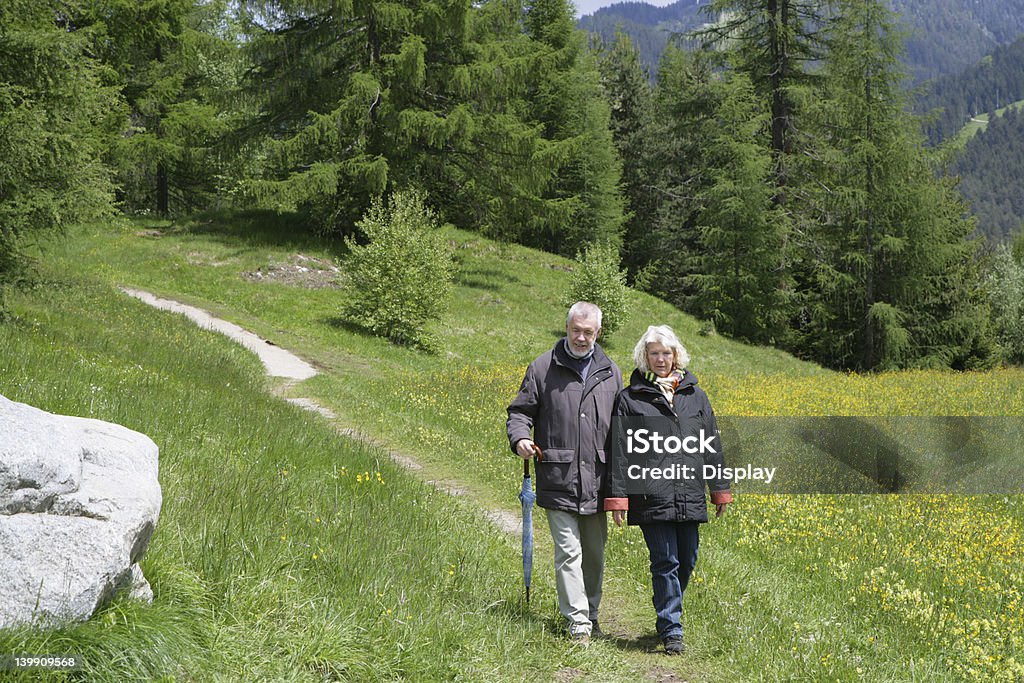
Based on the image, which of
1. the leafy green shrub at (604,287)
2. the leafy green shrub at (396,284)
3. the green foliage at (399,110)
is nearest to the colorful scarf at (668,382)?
the leafy green shrub at (396,284)

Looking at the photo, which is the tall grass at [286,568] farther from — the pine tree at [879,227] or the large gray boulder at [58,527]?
the pine tree at [879,227]

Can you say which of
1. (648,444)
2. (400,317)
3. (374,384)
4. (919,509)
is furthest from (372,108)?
(648,444)

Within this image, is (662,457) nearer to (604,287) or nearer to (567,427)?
(567,427)

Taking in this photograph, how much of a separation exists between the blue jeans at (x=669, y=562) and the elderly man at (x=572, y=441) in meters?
0.38

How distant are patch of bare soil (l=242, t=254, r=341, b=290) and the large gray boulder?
22.9 metres

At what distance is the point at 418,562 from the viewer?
17.9 ft

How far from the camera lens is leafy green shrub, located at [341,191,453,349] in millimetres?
21297

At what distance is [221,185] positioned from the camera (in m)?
47.8

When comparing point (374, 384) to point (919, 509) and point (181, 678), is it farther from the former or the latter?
point (181, 678)

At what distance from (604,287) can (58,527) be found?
2402 centimetres

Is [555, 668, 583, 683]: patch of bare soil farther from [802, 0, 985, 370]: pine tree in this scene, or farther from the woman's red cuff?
[802, 0, 985, 370]: pine tree

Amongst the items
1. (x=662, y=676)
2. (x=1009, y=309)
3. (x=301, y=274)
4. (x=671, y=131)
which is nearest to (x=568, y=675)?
(x=662, y=676)

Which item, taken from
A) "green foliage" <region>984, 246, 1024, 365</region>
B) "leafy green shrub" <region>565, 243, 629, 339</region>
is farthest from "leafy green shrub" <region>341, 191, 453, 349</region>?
"green foliage" <region>984, 246, 1024, 365</region>

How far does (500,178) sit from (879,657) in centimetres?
2787
